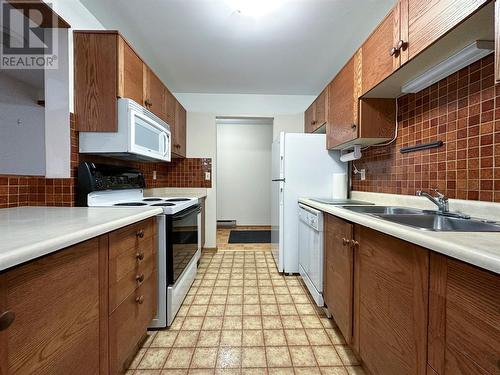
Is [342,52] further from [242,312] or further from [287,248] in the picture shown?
[242,312]

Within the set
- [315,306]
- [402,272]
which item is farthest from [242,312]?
[402,272]

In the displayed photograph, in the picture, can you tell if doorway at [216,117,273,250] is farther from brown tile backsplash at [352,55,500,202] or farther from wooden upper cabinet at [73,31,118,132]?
wooden upper cabinet at [73,31,118,132]

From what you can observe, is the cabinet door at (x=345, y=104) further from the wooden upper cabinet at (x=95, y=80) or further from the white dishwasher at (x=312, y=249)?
the wooden upper cabinet at (x=95, y=80)

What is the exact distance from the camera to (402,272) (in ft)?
2.72

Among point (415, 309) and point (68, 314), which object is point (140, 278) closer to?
point (68, 314)

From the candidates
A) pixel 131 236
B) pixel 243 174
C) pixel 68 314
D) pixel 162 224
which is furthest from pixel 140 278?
pixel 243 174

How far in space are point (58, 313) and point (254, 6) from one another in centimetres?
205

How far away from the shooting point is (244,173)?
5.16 meters

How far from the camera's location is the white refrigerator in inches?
96.4

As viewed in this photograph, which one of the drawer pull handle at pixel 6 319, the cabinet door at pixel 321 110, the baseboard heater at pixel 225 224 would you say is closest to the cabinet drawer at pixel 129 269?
the drawer pull handle at pixel 6 319

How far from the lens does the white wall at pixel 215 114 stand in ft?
11.1

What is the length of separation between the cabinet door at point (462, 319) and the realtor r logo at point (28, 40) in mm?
2210

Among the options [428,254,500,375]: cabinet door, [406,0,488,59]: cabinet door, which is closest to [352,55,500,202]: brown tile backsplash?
[406,0,488,59]: cabinet door

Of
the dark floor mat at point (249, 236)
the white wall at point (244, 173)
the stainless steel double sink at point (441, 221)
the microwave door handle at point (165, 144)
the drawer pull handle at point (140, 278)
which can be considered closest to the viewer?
the stainless steel double sink at point (441, 221)
